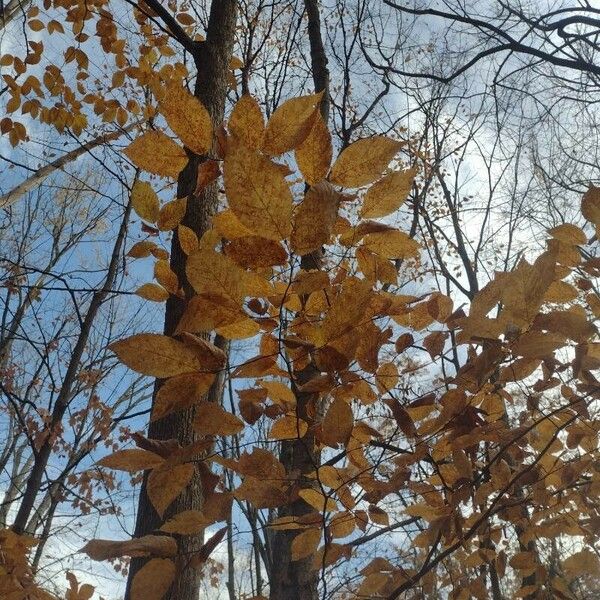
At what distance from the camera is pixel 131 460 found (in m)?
0.55

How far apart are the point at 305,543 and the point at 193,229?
83 centimetres

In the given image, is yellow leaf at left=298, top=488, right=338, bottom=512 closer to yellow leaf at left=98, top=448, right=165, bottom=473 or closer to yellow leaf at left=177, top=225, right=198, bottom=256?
yellow leaf at left=98, top=448, right=165, bottom=473

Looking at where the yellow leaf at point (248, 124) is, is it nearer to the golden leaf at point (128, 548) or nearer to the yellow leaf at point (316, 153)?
the yellow leaf at point (316, 153)

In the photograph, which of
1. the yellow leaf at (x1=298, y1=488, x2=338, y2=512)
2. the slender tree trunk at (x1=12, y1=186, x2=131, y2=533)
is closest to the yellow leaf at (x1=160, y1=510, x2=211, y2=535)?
the yellow leaf at (x1=298, y1=488, x2=338, y2=512)

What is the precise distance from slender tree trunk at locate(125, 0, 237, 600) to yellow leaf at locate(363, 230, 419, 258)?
0.33 m

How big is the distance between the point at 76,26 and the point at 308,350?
251cm

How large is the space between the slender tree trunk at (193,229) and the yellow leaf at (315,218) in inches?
15.7

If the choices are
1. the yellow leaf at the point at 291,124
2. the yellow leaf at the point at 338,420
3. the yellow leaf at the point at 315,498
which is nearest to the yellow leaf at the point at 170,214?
the yellow leaf at the point at 291,124

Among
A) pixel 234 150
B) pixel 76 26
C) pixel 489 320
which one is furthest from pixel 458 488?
pixel 76 26

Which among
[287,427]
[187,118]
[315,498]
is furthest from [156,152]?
[315,498]

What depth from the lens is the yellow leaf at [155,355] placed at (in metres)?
0.47

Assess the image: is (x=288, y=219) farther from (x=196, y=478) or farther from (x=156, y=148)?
(x=196, y=478)

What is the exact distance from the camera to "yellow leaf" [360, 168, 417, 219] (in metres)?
0.54

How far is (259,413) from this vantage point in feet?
2.12
